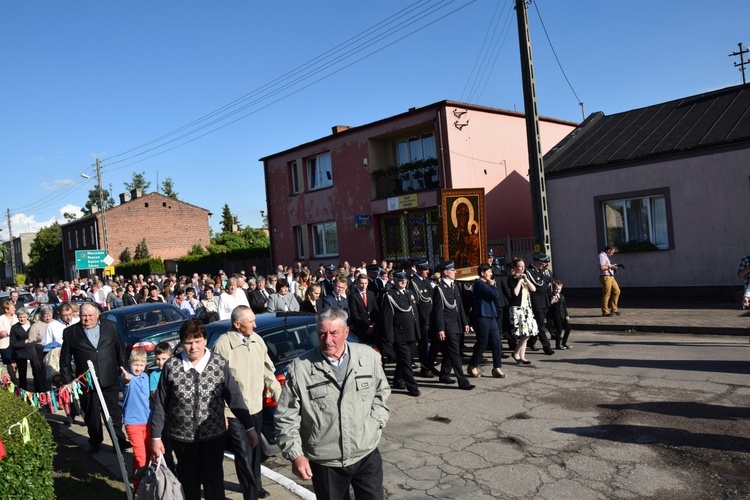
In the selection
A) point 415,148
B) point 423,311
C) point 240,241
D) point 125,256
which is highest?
point 415,148

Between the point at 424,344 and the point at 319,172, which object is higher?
the point at 319,172

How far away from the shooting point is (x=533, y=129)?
1488 cm

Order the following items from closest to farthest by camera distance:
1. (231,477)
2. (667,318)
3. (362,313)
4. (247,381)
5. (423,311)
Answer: (247,381), (231,477), (423,311), (362,313), (667,318)

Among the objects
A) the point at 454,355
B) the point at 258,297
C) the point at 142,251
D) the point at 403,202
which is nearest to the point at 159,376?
the point at 454,355

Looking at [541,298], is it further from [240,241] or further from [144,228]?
[144,228]

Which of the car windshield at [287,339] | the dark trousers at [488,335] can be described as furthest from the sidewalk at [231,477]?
the dark trousers at [488,335]

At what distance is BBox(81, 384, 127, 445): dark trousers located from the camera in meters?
7.18

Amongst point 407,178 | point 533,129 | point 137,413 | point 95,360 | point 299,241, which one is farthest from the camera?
point 299,241

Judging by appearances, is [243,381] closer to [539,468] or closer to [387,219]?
[539,468]

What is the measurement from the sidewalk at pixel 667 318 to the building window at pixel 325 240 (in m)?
12.3

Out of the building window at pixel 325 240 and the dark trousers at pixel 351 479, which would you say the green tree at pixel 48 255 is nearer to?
the building window at pixel 325 240

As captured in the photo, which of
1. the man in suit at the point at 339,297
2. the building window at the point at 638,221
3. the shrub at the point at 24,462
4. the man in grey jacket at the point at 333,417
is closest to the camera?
the man in grey jacket at the point at 333,417

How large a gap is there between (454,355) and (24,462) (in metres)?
5.72

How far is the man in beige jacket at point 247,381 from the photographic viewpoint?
4.99 m
